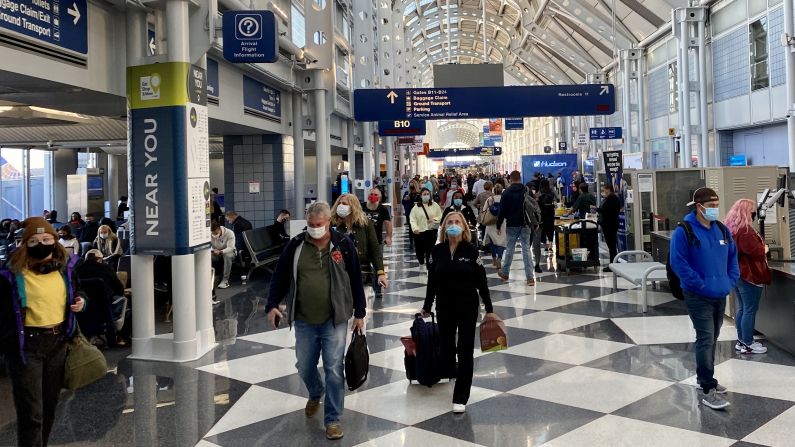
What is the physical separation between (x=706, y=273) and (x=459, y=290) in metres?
1.62

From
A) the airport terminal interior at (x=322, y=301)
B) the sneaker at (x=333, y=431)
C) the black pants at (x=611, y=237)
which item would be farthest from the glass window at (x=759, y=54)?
the sneaker at (x=333, y=431)

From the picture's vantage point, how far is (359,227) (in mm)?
7191

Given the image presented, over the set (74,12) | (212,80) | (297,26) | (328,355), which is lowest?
(328,355)

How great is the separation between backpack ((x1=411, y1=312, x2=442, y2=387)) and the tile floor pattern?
12 centimetres

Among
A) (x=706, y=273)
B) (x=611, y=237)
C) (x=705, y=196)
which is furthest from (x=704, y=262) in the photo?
(x=611, y=237)

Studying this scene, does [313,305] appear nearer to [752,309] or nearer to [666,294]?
[752,309]

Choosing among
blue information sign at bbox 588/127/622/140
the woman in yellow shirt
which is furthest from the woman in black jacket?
blue information sign at bbox 588/127/622/140

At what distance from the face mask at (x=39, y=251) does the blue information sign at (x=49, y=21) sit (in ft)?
7.77

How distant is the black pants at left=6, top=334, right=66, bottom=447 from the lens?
3.41 m

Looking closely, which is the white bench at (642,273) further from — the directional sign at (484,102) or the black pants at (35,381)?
the directional sign at (484,102)

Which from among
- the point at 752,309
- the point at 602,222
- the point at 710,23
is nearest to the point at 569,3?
the point at 710,23

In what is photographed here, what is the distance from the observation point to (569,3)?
24.2 m

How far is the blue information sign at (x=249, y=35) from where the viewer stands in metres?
6.98

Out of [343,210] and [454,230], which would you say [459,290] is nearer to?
[454,230]
